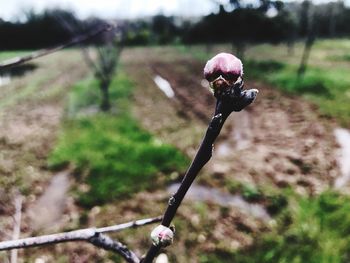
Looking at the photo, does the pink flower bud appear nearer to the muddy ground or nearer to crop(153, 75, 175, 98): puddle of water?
the muddy ground

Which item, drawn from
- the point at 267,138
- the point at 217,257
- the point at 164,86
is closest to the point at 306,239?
the point at 217,257

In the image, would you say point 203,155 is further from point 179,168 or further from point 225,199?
point 179,168

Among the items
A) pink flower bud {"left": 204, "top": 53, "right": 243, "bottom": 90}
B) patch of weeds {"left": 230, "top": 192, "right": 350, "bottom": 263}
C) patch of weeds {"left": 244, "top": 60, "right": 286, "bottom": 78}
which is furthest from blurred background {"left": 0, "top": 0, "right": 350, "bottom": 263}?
patch of weeds {"left": 244, "top": 60, "right": 286, "bottom": 78}

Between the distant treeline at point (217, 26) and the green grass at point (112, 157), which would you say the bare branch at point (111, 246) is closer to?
the green grass at point (112, 157)

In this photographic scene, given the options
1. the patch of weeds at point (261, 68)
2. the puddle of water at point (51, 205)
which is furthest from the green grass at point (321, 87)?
the puddle of water at point (51, 205)

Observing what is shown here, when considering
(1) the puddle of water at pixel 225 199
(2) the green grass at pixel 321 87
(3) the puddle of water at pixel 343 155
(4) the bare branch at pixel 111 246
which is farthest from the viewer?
(2) the green grass at pixel 321 87

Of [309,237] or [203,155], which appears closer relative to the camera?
[203,155]

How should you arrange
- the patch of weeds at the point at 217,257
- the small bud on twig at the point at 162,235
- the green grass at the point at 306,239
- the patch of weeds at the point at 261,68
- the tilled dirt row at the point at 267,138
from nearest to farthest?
the small bud on twig at the point at 162,235
the green grass at the point at 306,239
the patch of weeds at the point at 217,257
the tilled dirt row at the point at 267,138
the patch of weeds at the point at 261,68

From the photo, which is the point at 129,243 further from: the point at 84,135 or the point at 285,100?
the point at 285,100
